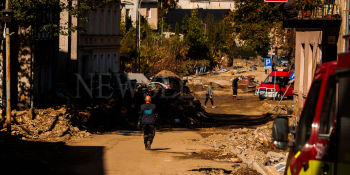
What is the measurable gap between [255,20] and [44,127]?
A: 34.1 m

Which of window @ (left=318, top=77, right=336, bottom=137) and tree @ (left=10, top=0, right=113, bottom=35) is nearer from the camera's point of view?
window @ (left=318, top=77, right=336, bottom=137)

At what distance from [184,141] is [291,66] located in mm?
35949

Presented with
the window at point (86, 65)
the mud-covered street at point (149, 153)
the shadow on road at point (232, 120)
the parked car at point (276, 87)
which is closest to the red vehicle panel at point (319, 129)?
the mud-covered street at point (149, 153)

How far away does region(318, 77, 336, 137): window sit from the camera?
5949 millimetres

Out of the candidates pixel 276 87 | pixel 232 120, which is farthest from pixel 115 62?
pixel 232 120

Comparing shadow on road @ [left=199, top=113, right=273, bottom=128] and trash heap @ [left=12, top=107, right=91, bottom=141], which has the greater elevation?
trash heap @ [left=12, top=107, right=91, bottom=141]

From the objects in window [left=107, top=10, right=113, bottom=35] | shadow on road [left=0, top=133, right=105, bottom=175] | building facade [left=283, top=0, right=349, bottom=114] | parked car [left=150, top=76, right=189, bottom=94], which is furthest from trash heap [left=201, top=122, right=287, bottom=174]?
window [left=107, top=10, right=113, bottom=35]

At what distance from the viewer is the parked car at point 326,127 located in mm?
5605

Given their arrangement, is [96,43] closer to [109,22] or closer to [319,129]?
[109,22]

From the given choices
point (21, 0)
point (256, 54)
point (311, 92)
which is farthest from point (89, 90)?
point (256, 54)

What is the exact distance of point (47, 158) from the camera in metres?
15.5

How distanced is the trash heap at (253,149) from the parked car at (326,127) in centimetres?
653

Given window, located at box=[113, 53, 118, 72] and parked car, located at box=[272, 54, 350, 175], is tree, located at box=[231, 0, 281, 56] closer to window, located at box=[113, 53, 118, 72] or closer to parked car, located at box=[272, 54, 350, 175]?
window, located at box=[113, 53, 118, 72]

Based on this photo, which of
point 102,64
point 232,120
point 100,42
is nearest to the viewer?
point 232,120
